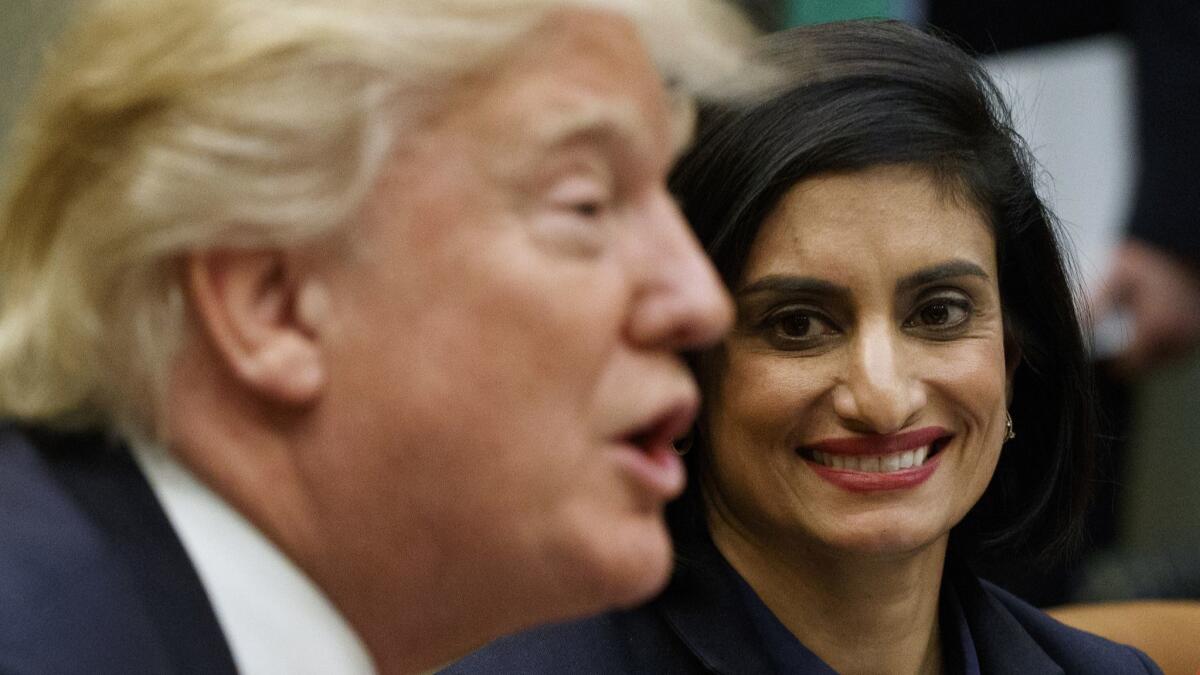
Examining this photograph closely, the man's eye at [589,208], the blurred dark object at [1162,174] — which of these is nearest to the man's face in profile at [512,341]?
the man's eye at [589,208]

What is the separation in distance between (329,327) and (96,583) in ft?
0.97

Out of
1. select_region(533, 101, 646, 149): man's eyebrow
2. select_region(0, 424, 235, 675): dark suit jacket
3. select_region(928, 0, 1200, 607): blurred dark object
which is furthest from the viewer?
select_region(928, 0, 1200, 607): blurred dark object

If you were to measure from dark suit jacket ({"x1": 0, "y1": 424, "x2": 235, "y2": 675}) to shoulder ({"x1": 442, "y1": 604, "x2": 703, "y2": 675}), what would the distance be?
1009 mm

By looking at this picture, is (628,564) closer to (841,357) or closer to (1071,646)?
(841,357)

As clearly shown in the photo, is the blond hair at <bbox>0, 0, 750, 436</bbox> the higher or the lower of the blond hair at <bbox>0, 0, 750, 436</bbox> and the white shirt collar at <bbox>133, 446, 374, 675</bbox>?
the higher

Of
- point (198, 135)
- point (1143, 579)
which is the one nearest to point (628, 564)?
point (198, 135)

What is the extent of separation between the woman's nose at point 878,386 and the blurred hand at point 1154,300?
1.82 metres

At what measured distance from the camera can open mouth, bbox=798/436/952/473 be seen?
2.53 m

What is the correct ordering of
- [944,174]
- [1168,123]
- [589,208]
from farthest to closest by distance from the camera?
[1168,123] → [944,174] → [589,208]

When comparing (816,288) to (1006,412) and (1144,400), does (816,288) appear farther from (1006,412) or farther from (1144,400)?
(1144,400)

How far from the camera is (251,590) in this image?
160cm

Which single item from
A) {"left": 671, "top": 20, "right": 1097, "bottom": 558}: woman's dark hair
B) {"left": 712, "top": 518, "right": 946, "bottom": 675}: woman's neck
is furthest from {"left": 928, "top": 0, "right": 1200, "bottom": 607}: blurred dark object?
{"left": 712, "top": 518, "right": 946, "bottom": 675}: woman's neck

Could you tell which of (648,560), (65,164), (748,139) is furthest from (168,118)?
(748,139)

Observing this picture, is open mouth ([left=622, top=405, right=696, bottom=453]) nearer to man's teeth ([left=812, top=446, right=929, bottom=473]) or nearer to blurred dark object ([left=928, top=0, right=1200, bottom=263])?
man's teeth ([left=812, top=446, right=929, bottom=473])
